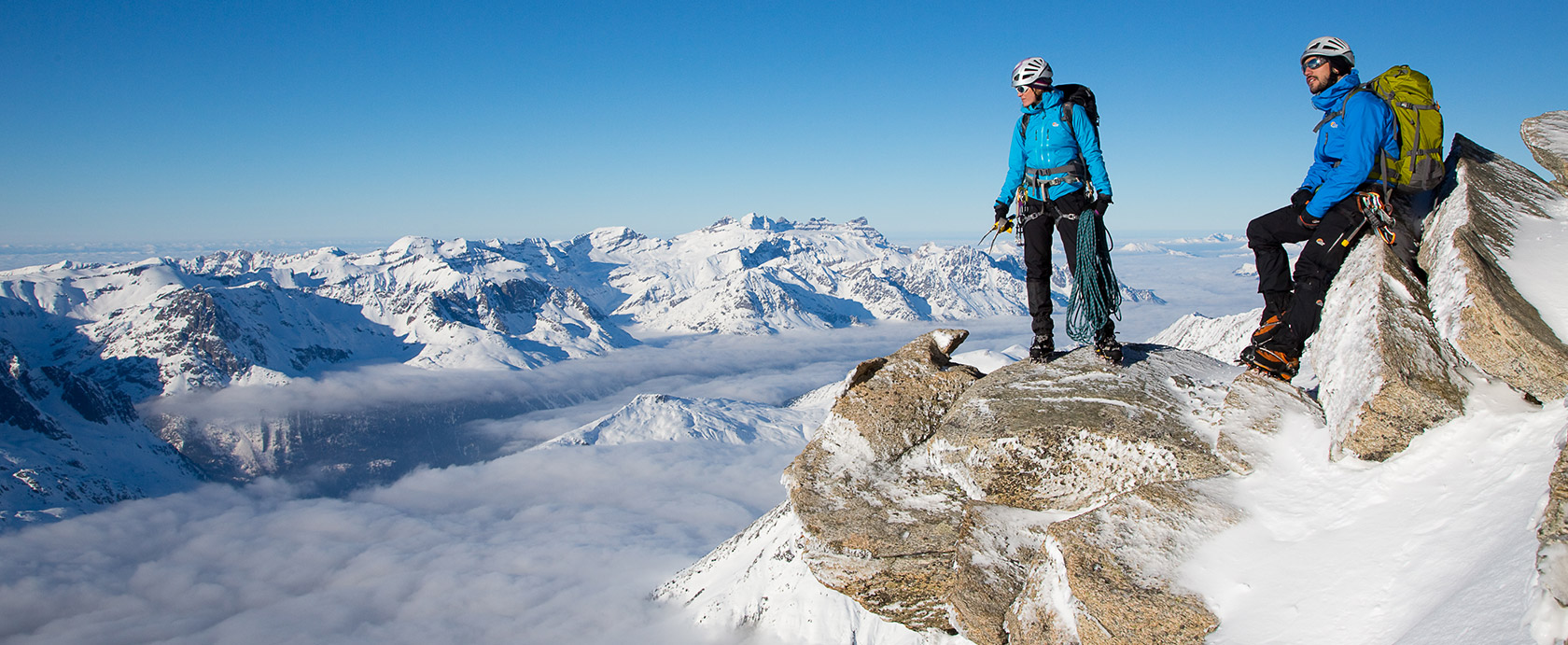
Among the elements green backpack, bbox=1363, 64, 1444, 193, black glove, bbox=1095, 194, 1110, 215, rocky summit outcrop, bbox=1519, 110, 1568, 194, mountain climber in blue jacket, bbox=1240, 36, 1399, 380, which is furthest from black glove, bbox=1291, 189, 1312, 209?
rocky summit outcrop, bbox=1519, 110, 1568, 194

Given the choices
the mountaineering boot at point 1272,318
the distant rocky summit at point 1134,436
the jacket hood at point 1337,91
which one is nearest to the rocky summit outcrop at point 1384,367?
the distant rocky summit at point 1134,436

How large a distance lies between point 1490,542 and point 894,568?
695cm

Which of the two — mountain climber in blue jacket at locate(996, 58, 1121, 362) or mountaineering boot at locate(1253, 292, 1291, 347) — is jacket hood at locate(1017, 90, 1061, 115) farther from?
mountaineering boot at locate(1253, 292, 1291, 347)

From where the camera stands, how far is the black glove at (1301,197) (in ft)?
32.8

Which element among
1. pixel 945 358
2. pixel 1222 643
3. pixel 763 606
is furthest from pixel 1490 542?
pixel 763 606

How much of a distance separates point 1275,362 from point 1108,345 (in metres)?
2.46

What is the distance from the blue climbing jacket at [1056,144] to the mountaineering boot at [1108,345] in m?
2.58

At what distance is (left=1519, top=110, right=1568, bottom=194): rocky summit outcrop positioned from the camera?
10883 millimetres

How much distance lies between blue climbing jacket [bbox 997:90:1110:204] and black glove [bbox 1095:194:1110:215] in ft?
0.25

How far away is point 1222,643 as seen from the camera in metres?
6.37

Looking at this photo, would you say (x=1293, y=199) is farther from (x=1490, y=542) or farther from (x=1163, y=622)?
(x=1163, y=622)

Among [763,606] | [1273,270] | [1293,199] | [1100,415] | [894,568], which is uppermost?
[1293,199]

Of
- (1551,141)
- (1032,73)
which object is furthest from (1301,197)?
(1551,141)

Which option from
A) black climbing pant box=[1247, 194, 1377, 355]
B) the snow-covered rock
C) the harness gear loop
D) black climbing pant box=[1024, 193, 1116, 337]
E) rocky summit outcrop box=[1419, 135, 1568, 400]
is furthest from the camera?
black climbing pant box=[1024, 193, 1116, 337]
